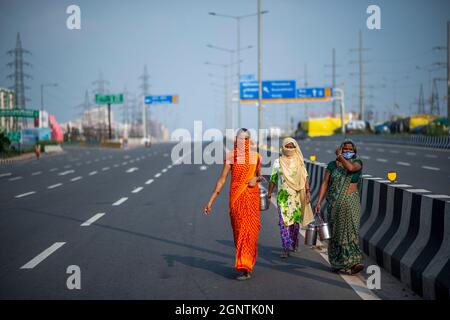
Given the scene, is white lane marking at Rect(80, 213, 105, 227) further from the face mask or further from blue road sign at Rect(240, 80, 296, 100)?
blue road sign at Rect(240, 80, 296, 100)

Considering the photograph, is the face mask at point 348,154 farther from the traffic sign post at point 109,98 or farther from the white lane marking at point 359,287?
the traffic sign post at point 109,98

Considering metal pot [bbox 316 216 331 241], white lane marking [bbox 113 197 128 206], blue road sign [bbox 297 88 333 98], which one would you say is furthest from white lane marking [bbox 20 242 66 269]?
blue road sign [bbox 297 88 333 98]

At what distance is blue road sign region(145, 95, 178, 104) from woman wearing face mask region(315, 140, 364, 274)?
9146cm

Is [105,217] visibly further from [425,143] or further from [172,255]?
[425,143]

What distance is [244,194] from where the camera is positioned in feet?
25.7

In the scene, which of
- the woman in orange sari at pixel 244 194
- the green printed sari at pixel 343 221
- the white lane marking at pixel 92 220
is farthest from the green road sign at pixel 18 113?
the green printed sari at pixel 343 221

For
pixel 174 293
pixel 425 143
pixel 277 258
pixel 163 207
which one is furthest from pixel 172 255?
pixel 425 143

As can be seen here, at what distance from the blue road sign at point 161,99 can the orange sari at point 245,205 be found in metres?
91.4

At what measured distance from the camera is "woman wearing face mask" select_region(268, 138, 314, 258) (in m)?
9.02

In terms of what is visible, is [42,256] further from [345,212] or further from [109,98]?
[109,98]

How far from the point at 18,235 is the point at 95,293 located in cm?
490

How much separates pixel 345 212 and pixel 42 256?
415cm

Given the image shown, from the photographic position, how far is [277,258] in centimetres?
903

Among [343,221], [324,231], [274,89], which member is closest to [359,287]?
[343,221]
